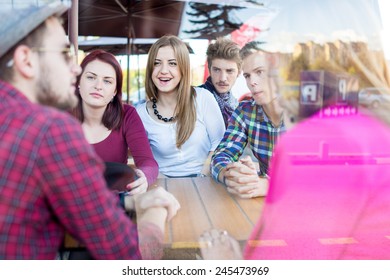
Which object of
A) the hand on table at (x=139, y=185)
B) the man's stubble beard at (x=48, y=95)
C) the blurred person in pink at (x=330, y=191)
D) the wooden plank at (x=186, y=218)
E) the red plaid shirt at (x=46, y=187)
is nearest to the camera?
the red plaid shirt at (x=46, y=187)

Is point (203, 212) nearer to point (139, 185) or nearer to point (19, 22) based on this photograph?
point (139, 185)

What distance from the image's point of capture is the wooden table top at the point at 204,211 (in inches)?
77.0

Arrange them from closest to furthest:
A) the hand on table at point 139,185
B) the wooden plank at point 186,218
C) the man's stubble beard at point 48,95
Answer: the man's stubble beard at point 48,95 → the wooden plank at point 186,218 → the hand on table at point 139,185

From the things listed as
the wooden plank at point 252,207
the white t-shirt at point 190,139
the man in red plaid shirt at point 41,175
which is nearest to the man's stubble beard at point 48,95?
the man in red plaid shirt at point 41,175

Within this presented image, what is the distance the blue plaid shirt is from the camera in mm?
2182

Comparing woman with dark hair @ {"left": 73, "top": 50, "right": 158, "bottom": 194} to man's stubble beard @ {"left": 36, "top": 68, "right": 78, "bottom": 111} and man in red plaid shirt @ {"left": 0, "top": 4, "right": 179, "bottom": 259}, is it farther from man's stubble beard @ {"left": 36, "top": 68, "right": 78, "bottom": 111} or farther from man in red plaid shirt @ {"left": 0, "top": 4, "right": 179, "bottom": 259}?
man in red plaid shirt @ {"left": 0, "top": 4, "right": 179, "bottom": 259}

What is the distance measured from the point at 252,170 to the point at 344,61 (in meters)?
0.64

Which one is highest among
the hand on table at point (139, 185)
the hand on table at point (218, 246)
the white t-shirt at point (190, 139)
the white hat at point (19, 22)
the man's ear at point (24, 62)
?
the white hat at point (19, 22)

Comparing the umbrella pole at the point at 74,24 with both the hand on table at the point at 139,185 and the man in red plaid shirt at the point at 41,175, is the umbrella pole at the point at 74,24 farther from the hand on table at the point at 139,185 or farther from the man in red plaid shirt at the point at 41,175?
the hand on table at the point at 139,185

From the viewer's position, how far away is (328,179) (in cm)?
220

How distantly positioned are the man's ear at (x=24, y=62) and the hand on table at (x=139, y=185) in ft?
1.96
